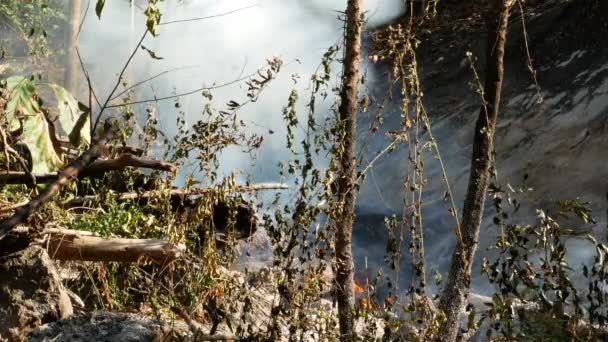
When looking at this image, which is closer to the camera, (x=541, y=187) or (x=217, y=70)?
(x=541, y=187)

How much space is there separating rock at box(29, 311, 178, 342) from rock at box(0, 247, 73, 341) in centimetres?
21

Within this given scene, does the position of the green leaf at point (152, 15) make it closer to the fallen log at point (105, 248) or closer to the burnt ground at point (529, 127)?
the fallen log at point (105, 248)

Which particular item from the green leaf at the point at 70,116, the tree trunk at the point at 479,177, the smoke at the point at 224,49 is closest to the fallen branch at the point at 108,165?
the green leaf at the point at 70,116

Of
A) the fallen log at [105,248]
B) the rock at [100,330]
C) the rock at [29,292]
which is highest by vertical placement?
the fallen log at [105,248]

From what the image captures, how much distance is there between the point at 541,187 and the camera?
9031 millimetres

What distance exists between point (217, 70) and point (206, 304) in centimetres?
1508

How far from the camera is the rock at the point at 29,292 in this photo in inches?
141

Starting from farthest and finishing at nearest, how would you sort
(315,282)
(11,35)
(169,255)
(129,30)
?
1. (129,30)
2. (11,35)
3. (169,255)
4. (315,282)

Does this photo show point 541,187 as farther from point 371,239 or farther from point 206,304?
point 206,304

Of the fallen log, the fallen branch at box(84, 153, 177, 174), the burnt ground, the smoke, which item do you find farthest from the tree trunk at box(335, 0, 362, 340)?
the smoke

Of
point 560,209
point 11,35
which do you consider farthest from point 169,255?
point 11,35

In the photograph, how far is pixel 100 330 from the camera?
343 centimetres

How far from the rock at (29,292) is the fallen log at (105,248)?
25 cm

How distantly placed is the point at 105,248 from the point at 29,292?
526 millimetres
